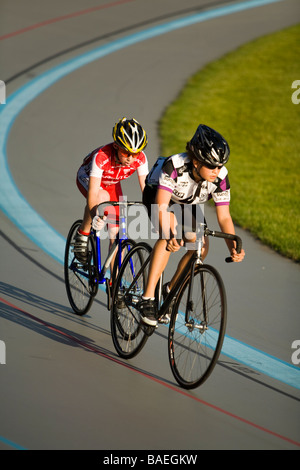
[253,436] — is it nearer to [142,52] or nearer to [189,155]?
[189,155]

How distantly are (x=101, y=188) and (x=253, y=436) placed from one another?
87.1 inches

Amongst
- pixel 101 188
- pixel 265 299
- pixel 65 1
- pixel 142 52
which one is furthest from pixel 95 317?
pixel 65 1

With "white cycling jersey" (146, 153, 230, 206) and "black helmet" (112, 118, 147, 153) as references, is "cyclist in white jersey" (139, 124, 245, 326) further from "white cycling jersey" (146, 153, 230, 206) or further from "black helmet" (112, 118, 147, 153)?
"black helmet" (112, 118, 147, 153)

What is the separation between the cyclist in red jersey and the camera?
15.9 feet

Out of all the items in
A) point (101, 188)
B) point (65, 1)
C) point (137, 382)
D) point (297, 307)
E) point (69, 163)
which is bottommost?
point (137, 382)

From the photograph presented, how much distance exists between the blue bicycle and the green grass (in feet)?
8.12

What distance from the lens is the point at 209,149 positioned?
4188 mm

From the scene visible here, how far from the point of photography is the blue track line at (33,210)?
5.08 m

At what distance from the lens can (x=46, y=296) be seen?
588 centimetres

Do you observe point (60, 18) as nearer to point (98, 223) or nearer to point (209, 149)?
point (98, 223)

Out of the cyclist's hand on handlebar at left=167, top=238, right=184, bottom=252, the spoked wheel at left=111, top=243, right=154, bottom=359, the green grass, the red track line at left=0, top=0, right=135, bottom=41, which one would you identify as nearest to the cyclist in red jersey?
the spoked wheel at left=111, top=243, right=154, bottom=359

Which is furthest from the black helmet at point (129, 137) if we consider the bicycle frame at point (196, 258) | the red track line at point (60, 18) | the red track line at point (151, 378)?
the red track line at point (60, 18)

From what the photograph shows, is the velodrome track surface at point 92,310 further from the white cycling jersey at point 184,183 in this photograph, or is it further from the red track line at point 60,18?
the white cycling jersey at point 184,183

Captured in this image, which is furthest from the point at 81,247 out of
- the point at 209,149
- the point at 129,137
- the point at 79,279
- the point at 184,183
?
→ the point at 209,149
